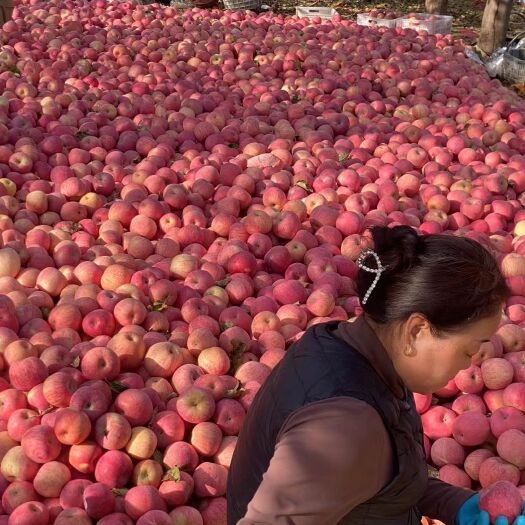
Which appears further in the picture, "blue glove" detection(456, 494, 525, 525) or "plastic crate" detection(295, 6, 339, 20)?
"plastic crate" detection(295, 6, 339, 20)

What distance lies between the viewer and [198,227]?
12.9ft

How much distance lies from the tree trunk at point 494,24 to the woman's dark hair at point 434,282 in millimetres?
8994

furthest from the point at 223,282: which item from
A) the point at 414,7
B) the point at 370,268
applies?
the point at 414,7

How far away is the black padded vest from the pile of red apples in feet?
2.54

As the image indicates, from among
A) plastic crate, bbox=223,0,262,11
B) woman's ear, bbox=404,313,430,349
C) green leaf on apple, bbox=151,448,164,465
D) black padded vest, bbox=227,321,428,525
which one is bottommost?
plastic crate, bbox=223,0,262,11

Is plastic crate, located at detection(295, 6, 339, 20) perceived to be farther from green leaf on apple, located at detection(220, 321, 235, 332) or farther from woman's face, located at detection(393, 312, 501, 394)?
woman's face, located at detection(393, 312, 501, 394)

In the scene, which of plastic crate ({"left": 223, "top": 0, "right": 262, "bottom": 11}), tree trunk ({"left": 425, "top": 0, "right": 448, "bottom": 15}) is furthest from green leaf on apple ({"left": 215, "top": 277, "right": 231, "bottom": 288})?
tree trunk ({"left": 425, "top": 0, "right": 448, "bottom": 15})

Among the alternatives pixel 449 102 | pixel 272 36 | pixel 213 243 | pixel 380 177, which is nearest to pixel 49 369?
pixel 213 243

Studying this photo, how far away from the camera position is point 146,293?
3.28 m

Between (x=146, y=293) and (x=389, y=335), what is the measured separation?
2.00 meters

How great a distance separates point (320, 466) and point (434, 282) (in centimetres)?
48

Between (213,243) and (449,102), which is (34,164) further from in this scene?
(449,102)

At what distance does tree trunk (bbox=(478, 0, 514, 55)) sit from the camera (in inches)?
365

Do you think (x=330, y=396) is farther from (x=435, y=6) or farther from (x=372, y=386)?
(x=435, y=6)
